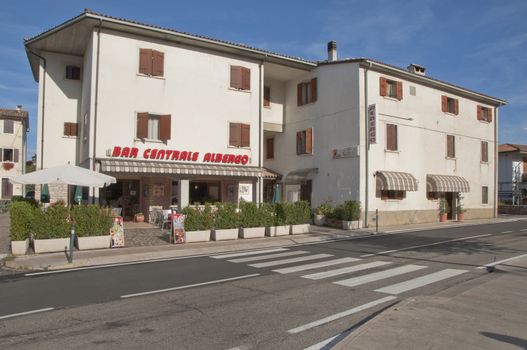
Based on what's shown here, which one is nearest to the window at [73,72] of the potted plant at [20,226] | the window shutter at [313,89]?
the potted plant at [20,226]

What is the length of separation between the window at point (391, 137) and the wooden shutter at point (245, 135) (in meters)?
8.00

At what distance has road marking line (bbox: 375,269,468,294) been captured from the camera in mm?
8289

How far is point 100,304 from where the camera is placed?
7.41 meters

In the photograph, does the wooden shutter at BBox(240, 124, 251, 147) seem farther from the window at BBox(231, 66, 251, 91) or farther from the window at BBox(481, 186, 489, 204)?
the window at BBox(481, 186, 489, 204)

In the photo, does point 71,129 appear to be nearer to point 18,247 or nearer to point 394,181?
point 18,247

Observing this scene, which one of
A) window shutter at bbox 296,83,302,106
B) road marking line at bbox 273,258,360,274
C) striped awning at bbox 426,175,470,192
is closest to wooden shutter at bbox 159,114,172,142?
window shutter at bbox 296,83,302,106

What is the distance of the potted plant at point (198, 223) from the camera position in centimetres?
1661

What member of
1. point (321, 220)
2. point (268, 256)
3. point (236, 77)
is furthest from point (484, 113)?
point (268, 256)

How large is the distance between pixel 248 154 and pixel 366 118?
6.72 metres

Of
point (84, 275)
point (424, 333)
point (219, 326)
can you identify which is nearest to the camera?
point (424, 333)

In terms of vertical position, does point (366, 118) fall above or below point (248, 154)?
above

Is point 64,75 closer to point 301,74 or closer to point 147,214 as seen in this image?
point 147,214

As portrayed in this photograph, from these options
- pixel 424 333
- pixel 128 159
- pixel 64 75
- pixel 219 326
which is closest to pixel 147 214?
pixel 128 159

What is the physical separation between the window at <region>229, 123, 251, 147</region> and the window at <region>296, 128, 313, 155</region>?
174 inches
